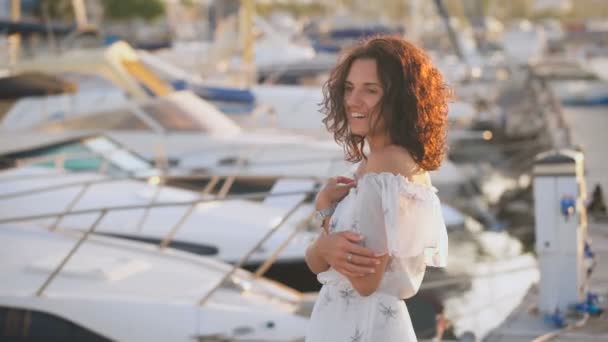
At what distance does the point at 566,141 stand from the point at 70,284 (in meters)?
8.48

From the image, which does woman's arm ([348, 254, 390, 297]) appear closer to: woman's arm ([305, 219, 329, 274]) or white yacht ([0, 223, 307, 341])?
woman's arm ([305, 219, 329, 274])

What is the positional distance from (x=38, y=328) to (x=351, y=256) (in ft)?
9.71

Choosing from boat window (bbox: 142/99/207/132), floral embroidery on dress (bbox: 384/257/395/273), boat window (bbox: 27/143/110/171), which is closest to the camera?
floral embroidery on dress (bbox: 384/257/395/273)

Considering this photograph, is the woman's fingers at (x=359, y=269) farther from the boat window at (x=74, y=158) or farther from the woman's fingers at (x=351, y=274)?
the boat window at (x=74, y=158)

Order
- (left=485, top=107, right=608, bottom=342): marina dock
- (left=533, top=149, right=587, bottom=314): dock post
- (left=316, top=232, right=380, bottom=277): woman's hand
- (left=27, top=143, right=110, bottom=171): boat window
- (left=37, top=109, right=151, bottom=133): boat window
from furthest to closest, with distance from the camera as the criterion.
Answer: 1. (left=37, top=109, right=151, bottom=133): boat window
2. (left=27, top=143, right=110, bottom=171): boat window
3. (left=533, top=149, right=587, bottom=314): dock post
4. (left=485, top=107, right=608, bottom=342): marina dock
5. (left=316, top=232, right=380, bottom=277): woman's hand

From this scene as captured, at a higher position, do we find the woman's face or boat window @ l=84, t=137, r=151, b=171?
the woman's face

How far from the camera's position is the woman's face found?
2604mm

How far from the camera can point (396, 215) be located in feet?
8.21

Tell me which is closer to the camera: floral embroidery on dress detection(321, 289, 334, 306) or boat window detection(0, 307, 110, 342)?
floral embroidery on dress detection(321, 289, 334, 306)

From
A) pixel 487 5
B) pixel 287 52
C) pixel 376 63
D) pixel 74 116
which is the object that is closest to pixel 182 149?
pixel 74 116

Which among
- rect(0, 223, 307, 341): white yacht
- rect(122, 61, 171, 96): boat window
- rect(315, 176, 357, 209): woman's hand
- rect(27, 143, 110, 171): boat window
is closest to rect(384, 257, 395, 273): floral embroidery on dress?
rect(315, 176, 357, 209): woman's hand

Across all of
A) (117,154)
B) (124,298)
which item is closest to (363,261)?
(124,298)

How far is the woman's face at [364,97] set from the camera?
2.60 meters

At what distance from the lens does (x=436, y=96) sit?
2639 millimetres
